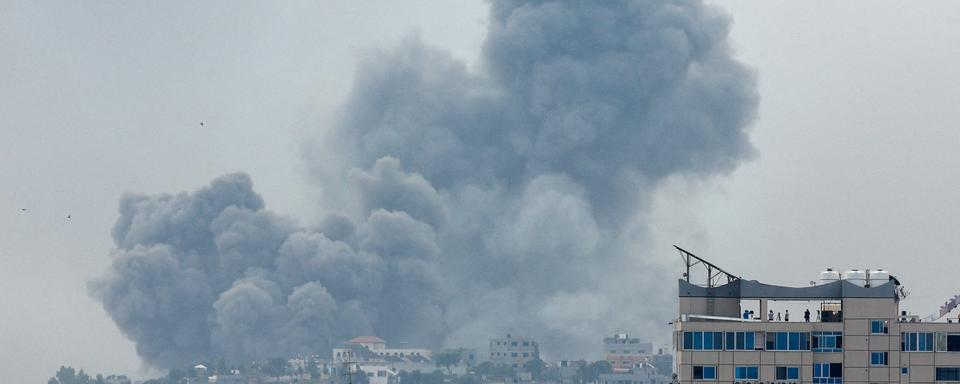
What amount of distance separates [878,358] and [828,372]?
1353mm

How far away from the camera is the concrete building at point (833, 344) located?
6538 centimetres

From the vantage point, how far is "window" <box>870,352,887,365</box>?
6550 centimetres

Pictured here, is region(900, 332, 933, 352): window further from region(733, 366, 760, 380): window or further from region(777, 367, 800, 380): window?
region(733, 366, 760, 380): window

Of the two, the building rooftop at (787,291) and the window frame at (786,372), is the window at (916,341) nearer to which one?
the building rooftop at (787,291)

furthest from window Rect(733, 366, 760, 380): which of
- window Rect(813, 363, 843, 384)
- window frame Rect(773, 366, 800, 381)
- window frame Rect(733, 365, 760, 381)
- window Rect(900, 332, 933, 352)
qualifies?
window Rect(900, 332, 933, 352)

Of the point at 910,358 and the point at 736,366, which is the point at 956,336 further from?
the point at 736,366

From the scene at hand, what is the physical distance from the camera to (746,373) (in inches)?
2611

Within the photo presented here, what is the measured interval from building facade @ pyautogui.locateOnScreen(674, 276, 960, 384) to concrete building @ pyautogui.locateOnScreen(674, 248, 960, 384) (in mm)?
26

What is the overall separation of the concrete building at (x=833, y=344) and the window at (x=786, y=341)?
1.0 inches

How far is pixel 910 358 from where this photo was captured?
6538 centimetres

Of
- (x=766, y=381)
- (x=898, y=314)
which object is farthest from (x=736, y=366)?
(x=898, y=314)

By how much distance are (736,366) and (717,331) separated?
106 cm

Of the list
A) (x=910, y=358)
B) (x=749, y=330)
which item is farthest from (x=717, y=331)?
(x=910, y=358)

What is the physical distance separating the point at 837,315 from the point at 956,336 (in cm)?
Result: 336
